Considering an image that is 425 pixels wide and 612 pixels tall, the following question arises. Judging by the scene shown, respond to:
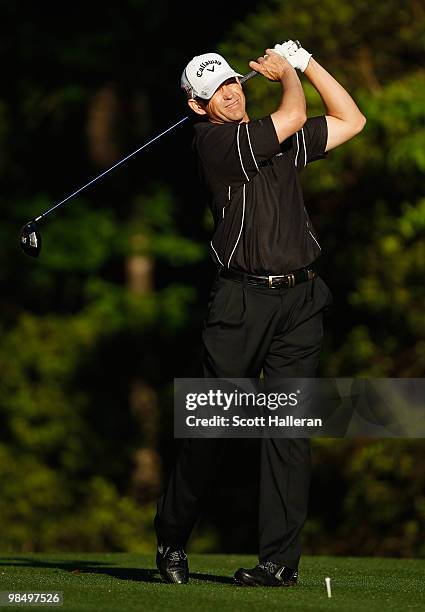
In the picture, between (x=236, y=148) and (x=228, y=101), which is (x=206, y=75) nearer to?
(x=228, y=101)

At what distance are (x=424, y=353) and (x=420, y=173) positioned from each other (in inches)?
59.6

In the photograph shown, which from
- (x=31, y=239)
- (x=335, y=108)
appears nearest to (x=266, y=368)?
(x=335, y=108)

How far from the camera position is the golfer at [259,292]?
5961mm

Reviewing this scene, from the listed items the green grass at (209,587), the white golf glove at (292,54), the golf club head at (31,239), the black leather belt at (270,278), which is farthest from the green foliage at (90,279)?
the black leather belt at (270,278)

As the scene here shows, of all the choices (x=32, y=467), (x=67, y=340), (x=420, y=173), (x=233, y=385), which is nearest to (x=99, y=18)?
(x=67, y=340)

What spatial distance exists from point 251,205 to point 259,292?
0.33m

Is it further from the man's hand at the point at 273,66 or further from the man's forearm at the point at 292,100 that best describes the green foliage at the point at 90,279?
the man's forearm at the point at 292,100

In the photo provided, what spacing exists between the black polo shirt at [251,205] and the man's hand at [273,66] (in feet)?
0.91

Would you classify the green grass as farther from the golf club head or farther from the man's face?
the man's face

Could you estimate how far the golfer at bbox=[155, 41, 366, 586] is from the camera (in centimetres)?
596

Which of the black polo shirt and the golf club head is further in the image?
the golf club head

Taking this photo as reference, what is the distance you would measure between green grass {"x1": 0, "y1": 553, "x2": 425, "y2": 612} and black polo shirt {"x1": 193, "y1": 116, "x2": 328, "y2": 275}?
1.21m

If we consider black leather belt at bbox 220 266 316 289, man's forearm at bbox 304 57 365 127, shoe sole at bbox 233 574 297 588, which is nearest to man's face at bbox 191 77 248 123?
man's forearm at bbox 304 57 365 127

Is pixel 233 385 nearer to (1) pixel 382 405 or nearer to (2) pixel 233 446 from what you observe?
(1) pixel 382 405
